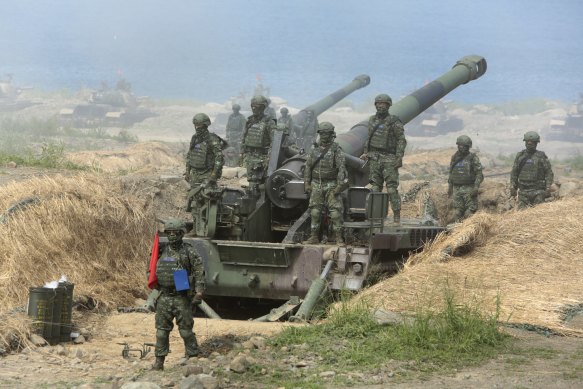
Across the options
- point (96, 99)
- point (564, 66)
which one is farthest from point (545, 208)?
point (564, 66)

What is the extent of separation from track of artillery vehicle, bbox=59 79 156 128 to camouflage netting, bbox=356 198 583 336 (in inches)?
1046

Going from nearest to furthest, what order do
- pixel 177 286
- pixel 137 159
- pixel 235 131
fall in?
1. pixel 177 286
2. pixel 137 159
3. pixel 235 131

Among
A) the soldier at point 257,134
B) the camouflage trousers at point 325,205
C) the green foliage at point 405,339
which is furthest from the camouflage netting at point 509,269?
the soldier at point 257,134

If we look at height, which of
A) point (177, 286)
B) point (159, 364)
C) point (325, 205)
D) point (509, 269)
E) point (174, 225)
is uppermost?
point (325, 205)

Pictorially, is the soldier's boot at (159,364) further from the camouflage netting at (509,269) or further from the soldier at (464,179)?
the soldier at (464,179)

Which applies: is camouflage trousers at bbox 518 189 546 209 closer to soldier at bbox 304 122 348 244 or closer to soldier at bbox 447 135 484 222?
soldier at bbox 447 135 484 222

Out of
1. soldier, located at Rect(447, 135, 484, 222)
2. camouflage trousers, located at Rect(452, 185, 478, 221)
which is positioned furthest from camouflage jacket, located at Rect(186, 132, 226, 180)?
camouflage trousers, located at Rect(452, 185, 478, 221)

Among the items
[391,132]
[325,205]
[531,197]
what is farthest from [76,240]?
[531,197]

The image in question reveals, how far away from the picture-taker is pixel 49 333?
1030 centimetres

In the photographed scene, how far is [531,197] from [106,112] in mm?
25060

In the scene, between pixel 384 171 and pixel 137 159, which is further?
pixel 137 159

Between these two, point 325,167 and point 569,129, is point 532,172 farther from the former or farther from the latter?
point 569,129

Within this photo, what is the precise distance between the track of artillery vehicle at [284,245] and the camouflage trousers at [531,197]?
349 cm

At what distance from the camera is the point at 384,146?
14977 millimetres
